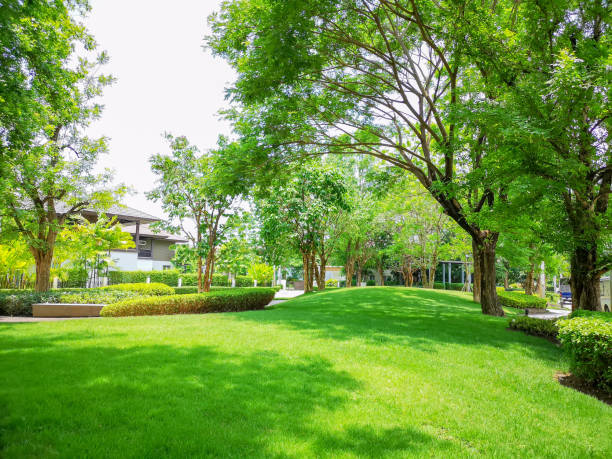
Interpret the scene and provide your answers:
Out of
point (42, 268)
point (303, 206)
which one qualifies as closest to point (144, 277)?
point (42, 268)

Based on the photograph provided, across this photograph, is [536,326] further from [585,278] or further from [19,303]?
[19,303]

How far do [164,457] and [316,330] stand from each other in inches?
262

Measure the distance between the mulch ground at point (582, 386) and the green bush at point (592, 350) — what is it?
10 cm

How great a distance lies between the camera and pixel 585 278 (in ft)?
30.3

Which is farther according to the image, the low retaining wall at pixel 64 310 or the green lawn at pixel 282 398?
the low retaining wall at pixel 64 310

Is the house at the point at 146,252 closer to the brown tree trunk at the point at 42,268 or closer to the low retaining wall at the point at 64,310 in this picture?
the brown tree trunk at the point at 42,268

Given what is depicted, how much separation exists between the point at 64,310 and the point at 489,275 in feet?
54.1

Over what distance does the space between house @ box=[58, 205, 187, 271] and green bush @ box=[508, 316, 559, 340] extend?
26636mm

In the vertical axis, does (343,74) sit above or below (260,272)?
above

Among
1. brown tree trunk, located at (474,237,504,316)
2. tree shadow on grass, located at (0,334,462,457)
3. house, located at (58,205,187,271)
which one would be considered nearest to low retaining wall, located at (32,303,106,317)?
tree shadow on grass, located at (0,334,462,457)

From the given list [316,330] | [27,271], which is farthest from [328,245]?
[27,271]

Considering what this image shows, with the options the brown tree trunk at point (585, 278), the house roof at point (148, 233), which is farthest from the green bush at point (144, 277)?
the brown tree trunk at point (585, 278)

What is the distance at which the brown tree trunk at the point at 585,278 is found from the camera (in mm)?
9078

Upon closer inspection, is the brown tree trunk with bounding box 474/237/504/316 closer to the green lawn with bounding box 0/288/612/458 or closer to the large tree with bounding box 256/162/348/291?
the green lawn with bounding box 0/288/612/458
